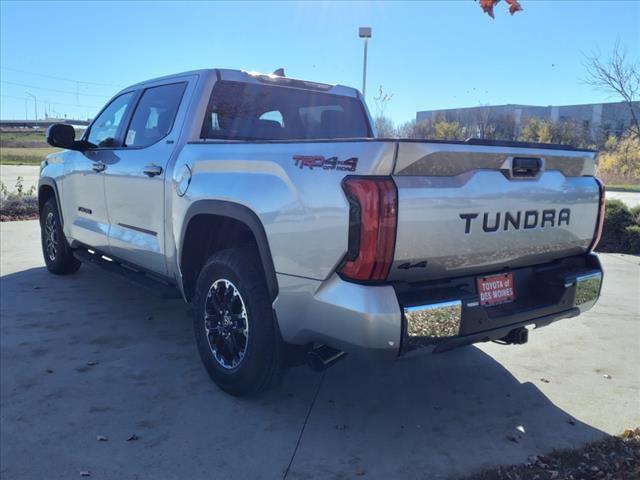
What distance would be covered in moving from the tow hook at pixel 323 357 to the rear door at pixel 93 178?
2696 mm

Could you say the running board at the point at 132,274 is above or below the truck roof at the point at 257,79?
below

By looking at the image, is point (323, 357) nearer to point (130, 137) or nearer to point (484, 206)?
point (484, 206)

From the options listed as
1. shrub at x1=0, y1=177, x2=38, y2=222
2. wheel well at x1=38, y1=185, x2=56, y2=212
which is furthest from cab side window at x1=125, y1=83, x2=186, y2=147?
shrub at x1=0, y1=177, x2=38, y2=222

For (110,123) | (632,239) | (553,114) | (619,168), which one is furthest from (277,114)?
(553,114)

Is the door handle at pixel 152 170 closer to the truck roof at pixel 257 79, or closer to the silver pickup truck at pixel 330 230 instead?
the silver pickup truck at pixel 330 230

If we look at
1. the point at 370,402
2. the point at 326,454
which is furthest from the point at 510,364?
the point at 326,454

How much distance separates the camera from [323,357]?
110 inches

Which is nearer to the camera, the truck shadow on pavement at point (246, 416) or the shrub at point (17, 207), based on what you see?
the truck shadow on pavement at point (246, 416)

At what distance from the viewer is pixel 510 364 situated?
403 cm

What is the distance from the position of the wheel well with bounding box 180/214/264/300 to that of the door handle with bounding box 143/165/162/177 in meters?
0.57

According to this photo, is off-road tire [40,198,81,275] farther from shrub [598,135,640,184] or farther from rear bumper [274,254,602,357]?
shrub [598,135,640,184]

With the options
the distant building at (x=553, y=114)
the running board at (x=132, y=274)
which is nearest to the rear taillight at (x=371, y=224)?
the running board at (x=132, y=274)

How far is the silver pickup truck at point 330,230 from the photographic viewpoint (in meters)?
2.41

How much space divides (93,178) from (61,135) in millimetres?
478
